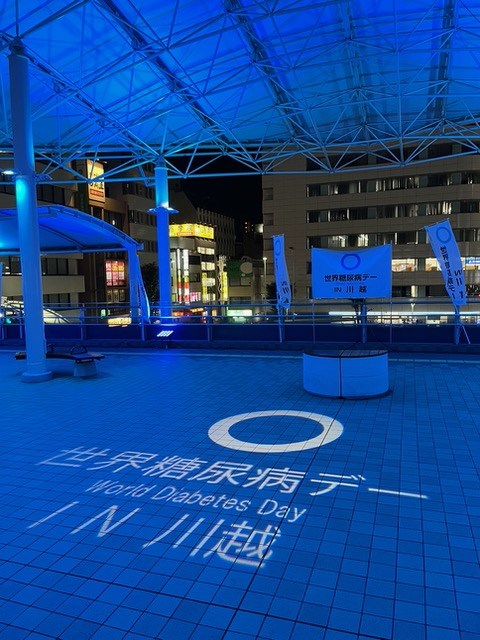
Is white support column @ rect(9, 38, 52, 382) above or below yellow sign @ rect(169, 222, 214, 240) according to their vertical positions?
below

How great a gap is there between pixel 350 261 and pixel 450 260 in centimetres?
314

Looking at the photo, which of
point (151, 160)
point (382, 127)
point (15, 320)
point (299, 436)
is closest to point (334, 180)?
point (382, 127)

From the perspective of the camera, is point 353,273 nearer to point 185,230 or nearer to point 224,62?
point 224,62

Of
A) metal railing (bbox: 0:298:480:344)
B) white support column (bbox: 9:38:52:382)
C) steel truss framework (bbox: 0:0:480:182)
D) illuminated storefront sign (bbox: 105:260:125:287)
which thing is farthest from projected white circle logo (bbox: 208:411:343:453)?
illuminated storefront sign (bbox: 105:260:125:287)

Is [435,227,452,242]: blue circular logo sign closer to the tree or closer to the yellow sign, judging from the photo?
the tree

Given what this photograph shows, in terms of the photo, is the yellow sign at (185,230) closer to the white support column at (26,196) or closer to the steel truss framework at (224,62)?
the steel truss framework at (224,62)

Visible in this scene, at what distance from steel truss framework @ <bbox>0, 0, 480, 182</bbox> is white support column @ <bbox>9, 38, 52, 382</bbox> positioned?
3.07 ft

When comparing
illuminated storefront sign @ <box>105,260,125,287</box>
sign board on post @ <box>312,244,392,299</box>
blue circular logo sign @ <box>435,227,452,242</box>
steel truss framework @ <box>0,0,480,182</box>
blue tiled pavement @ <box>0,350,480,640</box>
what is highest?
steel truss framework @ <box>0,0,480,182</box>

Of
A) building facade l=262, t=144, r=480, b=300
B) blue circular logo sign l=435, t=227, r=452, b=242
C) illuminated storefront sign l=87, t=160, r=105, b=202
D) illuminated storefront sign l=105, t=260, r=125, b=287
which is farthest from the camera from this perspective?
illuminated storefront sign l=105, t=260, r=125, b=287

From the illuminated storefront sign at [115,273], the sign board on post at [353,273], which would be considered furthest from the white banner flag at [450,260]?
the illuminated storefront sign at [115,273]

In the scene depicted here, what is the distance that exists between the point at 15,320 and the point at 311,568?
18894 millimetres

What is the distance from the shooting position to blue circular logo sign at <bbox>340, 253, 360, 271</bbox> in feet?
39.6

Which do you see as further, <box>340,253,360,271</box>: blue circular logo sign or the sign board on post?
<box>340,253,360,271</box>: blue circular logo sign

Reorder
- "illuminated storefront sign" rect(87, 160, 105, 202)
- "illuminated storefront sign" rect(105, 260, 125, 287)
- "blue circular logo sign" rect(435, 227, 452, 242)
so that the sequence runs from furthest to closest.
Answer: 1. "illuminated storefront sign" rect(105, 260, 125, 287)
2. "illuminated storefront sign" rect(87, 160, 105, 202)
3. "blue circular logo sign" rect(435, 227, 452, 242)
